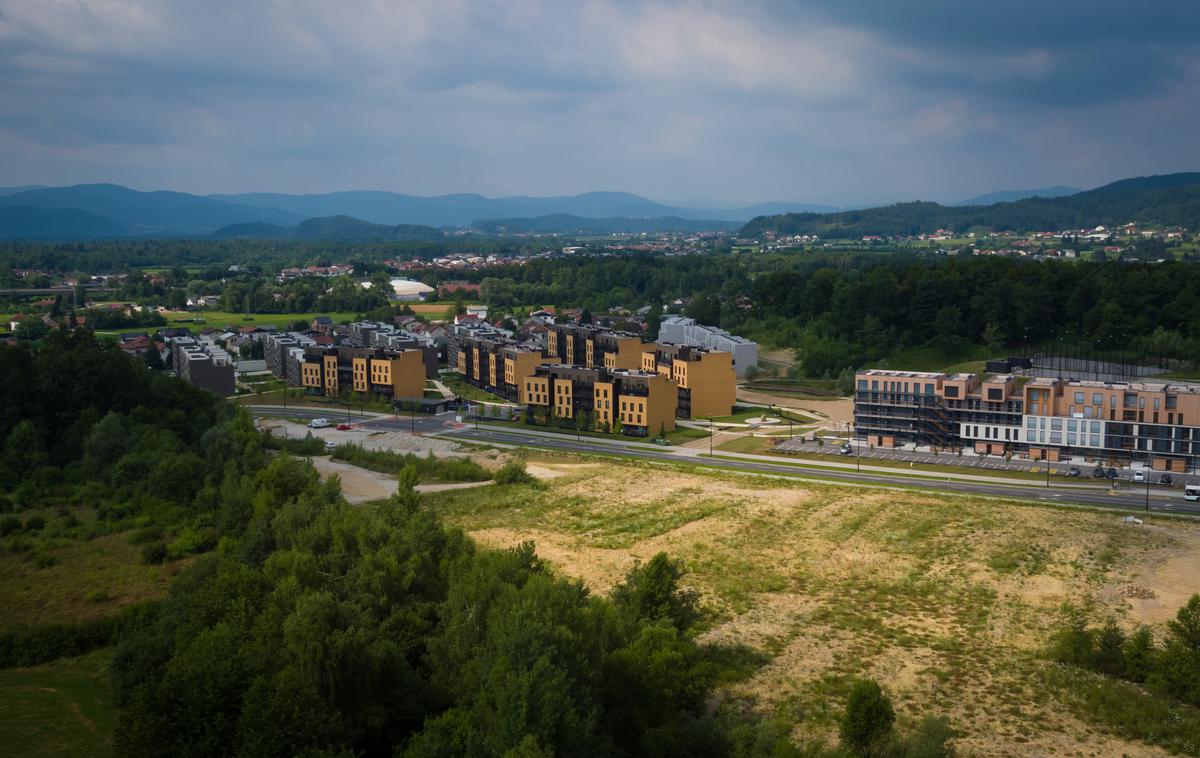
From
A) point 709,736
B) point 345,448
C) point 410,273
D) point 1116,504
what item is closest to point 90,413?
point 345,448

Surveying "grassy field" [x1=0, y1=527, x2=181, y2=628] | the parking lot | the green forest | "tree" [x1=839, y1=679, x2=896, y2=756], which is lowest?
the parking lot

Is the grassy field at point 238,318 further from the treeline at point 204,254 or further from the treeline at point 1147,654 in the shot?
the treeline at point 1147,654

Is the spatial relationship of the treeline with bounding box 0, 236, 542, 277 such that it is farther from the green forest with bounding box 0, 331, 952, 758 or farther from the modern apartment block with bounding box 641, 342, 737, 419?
the green forest with bounding box 0, 331, 952, 758

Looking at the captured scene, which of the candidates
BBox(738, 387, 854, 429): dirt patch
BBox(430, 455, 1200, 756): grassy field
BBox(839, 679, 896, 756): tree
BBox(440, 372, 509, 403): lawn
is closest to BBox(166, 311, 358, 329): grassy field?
BBox(440, 372, 509, 403): lawn

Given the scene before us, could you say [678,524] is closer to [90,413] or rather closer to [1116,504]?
[1116,504]

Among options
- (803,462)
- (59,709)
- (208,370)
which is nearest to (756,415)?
(803,462)

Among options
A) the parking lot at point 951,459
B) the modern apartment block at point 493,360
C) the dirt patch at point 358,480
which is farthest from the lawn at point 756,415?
the dirt patch at point 358,480

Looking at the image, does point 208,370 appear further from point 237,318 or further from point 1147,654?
point 1147,654
